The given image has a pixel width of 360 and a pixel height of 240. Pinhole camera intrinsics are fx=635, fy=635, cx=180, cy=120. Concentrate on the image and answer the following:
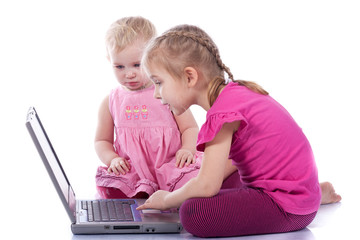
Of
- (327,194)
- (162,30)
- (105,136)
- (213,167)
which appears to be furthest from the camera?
(162,30)

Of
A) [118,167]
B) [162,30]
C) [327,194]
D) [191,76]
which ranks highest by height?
[191,76]

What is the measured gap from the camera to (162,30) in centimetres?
286

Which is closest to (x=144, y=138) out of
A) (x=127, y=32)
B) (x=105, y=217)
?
(x=127, y=32)

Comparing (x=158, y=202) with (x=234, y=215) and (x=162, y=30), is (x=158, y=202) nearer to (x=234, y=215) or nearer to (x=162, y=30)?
→ (x=234, y=215)

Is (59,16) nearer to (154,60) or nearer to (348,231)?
(154,60)

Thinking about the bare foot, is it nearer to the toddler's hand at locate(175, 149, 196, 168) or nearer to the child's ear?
the toddler's hand at locate(175, 149, 196, 168)

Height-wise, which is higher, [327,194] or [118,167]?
[118,167]

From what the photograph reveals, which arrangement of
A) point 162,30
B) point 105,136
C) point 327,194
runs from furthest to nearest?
point 162,30 → point 105,136 → point 327,194

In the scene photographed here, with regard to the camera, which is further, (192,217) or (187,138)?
(187,138)

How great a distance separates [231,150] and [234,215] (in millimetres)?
183

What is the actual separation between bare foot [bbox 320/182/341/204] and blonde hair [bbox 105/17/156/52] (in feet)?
2.39

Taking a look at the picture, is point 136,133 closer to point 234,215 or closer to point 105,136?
point 105,136

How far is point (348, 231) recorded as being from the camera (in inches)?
67.8

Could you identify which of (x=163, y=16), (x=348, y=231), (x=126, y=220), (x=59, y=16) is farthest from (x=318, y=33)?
(x=126, y=220)
